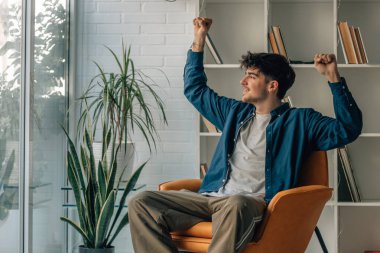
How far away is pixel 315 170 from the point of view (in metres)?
3.85

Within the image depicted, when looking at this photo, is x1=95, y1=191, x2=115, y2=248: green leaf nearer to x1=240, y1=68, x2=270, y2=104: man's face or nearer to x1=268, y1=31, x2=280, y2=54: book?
x1=240, y1=68, x2=270, y2=104: man's face

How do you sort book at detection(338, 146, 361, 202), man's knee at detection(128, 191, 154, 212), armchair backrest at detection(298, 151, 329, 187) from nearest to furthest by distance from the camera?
man's knee at detection(128, 191, 154, 212)
armchair backrest at detection(298, 151, 329, 187)
book at detection(338, 146, 361, 202)

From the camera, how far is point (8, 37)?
3.98 m

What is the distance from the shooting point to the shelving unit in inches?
201

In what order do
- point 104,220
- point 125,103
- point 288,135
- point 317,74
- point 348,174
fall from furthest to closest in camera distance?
1. point 317,74
2. point 348,174
3. point 125,103
4. point 104,220
5. point 288,135

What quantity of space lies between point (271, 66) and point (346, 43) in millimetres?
1022

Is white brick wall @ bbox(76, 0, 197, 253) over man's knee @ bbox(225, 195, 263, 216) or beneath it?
over

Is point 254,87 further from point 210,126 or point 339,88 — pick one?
point 210,126

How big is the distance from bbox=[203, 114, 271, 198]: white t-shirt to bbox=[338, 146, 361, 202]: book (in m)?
1.10

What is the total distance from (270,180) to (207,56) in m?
1.51

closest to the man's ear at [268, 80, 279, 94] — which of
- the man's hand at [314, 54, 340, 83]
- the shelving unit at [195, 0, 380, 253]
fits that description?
the man's hand at [314, 54, 340, 83]

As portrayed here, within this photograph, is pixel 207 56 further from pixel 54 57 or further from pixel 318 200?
pixel 318 200

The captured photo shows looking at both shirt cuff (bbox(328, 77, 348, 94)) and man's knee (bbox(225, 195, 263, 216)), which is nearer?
man's knee (bbox(225, 195, 263, 216))

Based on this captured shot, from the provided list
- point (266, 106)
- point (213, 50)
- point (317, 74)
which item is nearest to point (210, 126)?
point (213, 50)
